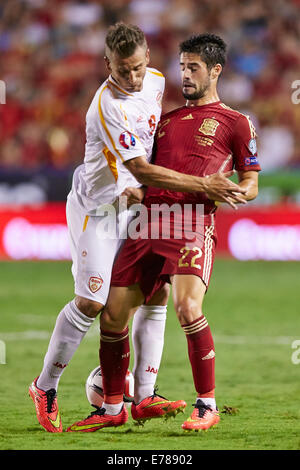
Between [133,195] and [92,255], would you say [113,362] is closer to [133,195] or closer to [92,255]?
[92,255]

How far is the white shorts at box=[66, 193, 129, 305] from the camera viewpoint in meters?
4.75

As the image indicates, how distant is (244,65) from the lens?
15047mm

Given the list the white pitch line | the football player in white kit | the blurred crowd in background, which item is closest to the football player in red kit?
the football player in white kit

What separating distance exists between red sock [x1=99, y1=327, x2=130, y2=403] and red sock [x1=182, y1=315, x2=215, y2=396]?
447 mm

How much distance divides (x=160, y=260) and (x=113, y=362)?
64 cm

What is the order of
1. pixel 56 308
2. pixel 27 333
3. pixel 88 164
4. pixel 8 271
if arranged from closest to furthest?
pixel 88 164, pixel 27 333, pixel 56 308, pixel 8 271

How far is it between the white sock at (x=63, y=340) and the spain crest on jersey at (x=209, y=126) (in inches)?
48.2

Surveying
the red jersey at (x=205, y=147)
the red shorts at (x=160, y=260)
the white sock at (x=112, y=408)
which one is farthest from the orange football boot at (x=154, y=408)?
the red jersey at (x=205, y=147)

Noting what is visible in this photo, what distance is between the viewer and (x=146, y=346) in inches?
201

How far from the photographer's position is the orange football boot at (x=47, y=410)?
4.73 meters

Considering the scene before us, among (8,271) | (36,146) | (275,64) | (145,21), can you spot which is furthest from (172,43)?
(8,271)

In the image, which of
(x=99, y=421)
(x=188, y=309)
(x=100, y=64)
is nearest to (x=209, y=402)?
(x=188, y=309)

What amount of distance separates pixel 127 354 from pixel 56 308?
14.8 ft

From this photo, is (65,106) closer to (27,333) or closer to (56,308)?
(56,308)
